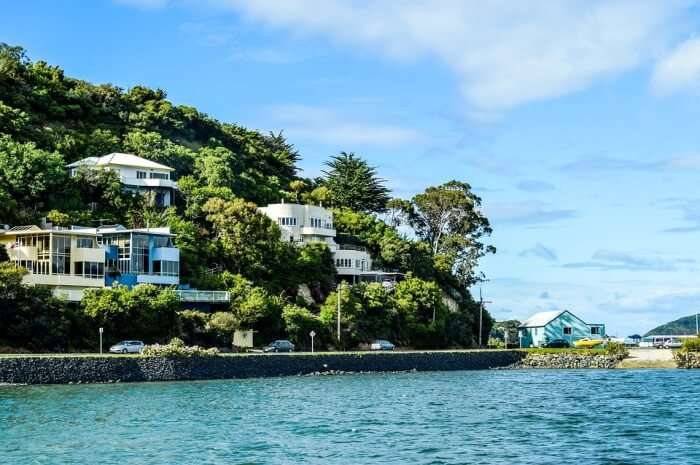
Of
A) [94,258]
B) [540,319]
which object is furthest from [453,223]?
[94,258]

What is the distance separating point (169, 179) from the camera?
109938mm

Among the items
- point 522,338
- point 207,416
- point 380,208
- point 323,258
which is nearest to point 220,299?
point 323,258

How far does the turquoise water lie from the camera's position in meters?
35.3

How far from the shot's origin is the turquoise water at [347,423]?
116 ft

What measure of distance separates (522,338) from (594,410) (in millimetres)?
71763

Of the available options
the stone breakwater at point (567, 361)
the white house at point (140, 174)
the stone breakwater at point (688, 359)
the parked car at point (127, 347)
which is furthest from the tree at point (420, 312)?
the parked car at point (127, 347)

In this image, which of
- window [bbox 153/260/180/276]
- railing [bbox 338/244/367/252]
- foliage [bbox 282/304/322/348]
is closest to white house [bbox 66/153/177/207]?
window [bbox 153/260/180/276]

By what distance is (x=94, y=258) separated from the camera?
82.6m

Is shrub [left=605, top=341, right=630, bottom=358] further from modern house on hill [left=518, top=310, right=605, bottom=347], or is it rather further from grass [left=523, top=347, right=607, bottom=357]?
modern house on hill [left=518, top=310, right=605, bottom=347]

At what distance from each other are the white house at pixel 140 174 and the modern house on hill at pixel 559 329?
45.6m

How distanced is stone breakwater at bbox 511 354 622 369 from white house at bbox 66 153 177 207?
40499 millimetres

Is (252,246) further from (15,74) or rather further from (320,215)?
(15,74)

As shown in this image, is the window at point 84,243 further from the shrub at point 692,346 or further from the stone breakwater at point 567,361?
the shrub at point 692,346

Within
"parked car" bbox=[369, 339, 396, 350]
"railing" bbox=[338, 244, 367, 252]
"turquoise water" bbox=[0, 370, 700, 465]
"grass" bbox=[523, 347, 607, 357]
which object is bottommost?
"turquoise water" bbox=[0, 370, 700, 465]
